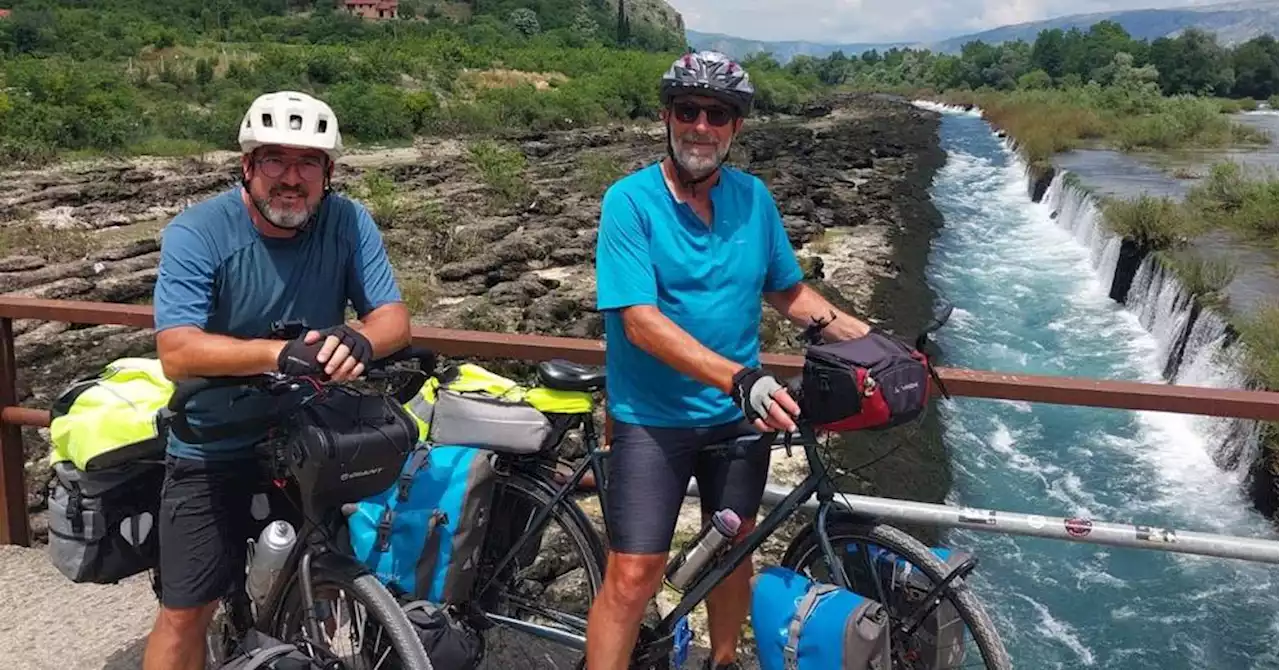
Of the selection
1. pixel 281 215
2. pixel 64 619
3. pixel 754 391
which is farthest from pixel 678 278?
pixel 64 619

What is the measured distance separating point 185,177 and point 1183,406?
2956cm

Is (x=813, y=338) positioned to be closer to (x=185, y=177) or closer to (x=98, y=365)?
(x=98, y=365)

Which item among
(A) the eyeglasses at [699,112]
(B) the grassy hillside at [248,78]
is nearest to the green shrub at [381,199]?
(B) the grassy hillside at [248,78]

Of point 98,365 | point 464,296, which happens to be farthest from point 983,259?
point 98,365

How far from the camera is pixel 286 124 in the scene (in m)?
2.57

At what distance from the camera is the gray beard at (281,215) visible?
2.63 meters

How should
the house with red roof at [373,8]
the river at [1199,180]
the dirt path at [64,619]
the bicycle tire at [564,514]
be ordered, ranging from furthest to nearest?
the house with red roof at [373,8] < the river at [1199,180] < the dirt path at [64,619] < the bicycle tire at [564,514]

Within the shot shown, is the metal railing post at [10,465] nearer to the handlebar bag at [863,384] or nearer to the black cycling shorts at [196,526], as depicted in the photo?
the black cycling shorts at [196,526]

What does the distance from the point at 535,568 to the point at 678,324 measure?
1.14m

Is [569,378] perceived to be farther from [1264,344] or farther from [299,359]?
[1264,344]

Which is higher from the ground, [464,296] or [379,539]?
[379,539]

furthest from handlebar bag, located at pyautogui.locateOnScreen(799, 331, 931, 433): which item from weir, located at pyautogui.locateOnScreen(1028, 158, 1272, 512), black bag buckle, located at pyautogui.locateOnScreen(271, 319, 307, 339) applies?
weir, located at pyautogui.locateOnScreen(1028, 158, 1272, 512)

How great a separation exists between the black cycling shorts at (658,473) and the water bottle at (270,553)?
35.3 inches

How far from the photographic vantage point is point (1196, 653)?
26.3 feet
